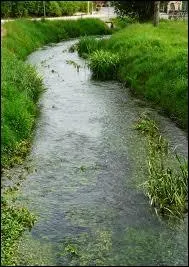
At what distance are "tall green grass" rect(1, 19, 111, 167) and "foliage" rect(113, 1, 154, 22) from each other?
11.3 metres

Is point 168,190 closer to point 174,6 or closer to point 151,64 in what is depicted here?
point 151,64

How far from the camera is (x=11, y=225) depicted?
1339cm

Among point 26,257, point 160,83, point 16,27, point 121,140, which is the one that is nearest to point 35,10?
point 16,27

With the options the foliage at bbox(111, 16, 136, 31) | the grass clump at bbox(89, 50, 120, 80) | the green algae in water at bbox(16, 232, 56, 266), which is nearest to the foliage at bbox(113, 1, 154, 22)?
the foliage at bbox(111, 16, 136, 31)

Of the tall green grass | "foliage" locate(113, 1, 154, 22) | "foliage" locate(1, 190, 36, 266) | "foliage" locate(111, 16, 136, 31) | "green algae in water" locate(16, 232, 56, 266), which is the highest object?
"foliage" locate(113, 1, 154, 22)

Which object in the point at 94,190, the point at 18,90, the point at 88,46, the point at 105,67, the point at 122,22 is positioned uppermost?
the point at 122,22

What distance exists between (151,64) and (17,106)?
11.0 m

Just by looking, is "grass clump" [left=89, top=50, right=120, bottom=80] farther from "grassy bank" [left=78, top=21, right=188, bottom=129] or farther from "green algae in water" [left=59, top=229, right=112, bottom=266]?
"green algae in water" [left=59, top=229, right=112, bottom=266]

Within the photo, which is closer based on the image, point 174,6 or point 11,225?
point 11,225

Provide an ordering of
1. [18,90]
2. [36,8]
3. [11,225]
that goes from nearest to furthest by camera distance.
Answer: [11,225]
[18,90]
[36,8]

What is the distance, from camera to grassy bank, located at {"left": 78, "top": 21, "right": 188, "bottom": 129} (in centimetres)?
2437

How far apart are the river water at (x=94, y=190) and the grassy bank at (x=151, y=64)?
41.9 inches

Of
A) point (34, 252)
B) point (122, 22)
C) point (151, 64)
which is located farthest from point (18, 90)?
point (122, 22)

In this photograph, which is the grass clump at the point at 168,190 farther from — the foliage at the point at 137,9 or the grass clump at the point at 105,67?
the foliage at the point at 137,9
